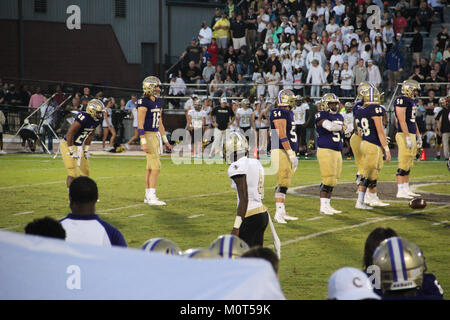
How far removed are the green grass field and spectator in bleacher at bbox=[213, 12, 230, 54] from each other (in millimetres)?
10794

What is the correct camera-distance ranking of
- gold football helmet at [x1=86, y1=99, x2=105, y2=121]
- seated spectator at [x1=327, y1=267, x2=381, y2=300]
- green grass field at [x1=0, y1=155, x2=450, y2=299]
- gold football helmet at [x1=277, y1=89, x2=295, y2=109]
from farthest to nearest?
gold football helmet at [x1=86, y1=99, x2=105, y2=121], gold football helmet at [x1=277, y1=89, x2=295, y2=109], green grass field at [x1=0, y1=155, x2=450, y2=299], seated spectator at [x1=327, y1=267, x2=381, y2=300]

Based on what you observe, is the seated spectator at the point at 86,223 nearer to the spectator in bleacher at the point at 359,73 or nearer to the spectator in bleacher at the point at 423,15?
the spectator in bleacher at the point at 359,73

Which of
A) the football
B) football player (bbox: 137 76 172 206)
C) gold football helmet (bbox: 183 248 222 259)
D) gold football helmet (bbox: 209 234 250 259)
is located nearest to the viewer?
gold football helmet (bbox: 183 248 222 259)

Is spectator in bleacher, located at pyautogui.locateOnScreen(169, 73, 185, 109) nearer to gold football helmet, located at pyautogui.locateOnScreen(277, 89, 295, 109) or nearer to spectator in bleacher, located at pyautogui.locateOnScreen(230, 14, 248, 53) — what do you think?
spectator in bleacher, located at pyautogui.locateOnScreen(230, 14, 248, 53)

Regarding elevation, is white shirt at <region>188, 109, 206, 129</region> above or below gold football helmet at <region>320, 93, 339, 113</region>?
below

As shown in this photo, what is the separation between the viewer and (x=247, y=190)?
23.1 ft

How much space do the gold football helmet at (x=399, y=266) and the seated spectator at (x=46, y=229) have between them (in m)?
1.96

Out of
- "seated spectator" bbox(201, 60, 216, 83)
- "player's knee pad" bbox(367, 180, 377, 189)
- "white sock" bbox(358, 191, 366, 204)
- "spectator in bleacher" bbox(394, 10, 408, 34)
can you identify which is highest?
"spectator in bleacher" bbox(394, 10, 408, 34)

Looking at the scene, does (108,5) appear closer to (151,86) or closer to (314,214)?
(151,86)

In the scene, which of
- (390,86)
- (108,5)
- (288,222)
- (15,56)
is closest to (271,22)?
(390,86)

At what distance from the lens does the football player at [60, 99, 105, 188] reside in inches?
467

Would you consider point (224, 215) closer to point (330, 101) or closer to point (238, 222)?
point (330, 101)

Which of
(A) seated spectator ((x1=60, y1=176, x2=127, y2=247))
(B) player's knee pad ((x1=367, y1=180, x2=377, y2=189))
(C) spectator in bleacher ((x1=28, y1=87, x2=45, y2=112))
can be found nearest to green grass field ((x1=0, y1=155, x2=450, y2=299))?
(B) player's knee pad ((x1=367, y1=180, x2=377, y2=189))

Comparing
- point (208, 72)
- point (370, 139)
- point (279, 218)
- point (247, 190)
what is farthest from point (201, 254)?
point (208, 72)
